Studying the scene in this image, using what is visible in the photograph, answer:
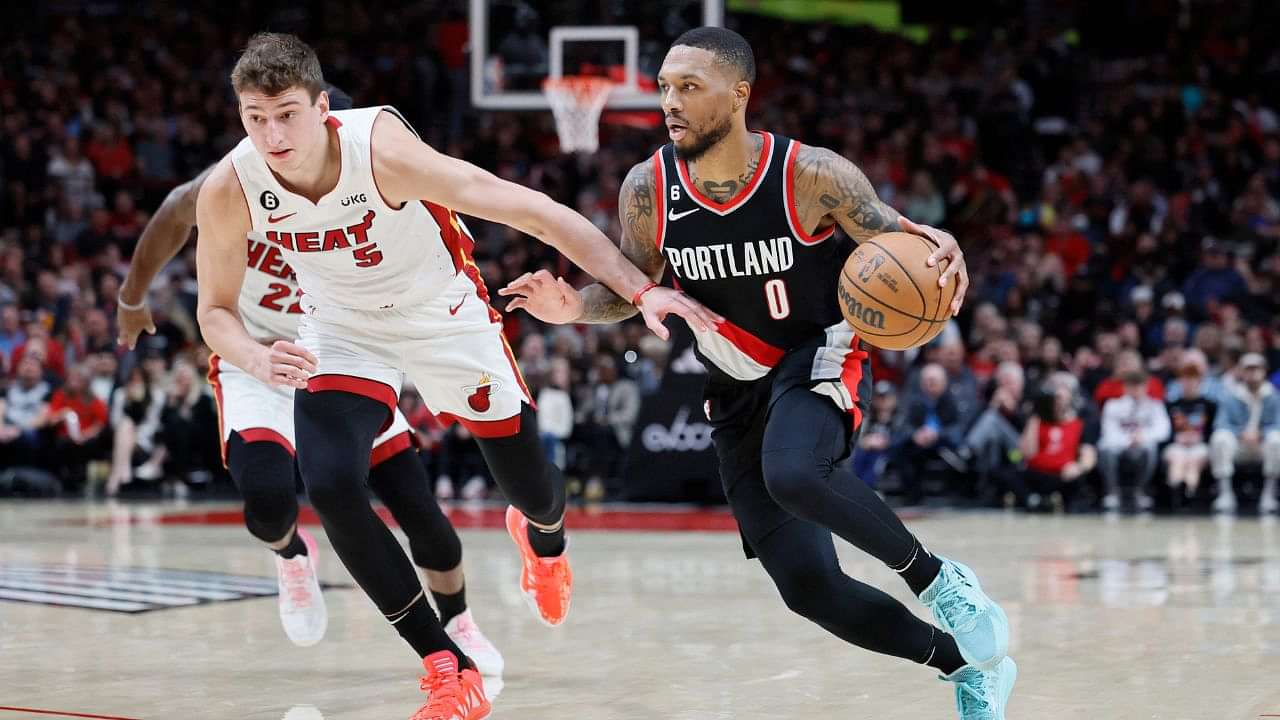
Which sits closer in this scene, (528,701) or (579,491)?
(528,701)

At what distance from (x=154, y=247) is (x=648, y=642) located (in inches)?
94.7

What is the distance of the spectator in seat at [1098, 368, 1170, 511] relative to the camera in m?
13.5

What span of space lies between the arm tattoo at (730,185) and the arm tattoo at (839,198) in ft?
0.43

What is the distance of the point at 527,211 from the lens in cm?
452

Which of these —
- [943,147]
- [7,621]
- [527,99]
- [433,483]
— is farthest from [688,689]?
[943,147]

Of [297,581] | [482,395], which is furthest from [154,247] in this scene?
[482,395]

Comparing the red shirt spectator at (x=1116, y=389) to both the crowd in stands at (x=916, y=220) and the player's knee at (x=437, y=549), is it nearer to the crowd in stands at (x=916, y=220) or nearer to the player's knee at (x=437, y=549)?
the crowd in stands at (x=916, y=220)

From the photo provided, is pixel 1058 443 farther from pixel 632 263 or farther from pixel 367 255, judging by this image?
pixel 367 255

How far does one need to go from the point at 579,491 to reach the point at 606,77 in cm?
392

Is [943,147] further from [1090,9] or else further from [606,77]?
[606,77]

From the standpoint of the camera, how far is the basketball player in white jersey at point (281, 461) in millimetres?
5586

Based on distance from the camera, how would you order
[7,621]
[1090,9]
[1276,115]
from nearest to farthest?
1. [7,621]
2. [1276,115]
3. [1090,9]

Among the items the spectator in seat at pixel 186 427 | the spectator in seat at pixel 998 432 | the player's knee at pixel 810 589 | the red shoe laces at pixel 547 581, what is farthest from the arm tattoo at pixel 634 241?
the spectator in seat at pixel 186 427

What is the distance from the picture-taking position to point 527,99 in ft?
45.4
